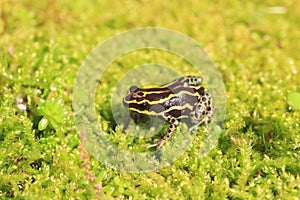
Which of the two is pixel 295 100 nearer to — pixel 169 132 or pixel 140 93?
pixel 169 132

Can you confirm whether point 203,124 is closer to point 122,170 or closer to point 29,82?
point 122,170

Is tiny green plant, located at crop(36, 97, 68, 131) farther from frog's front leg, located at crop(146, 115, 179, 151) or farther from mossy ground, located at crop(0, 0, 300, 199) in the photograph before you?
frog's front leg, located at crop(146, 115, 179, 151)

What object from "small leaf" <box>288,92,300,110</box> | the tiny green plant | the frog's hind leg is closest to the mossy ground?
the tiny green plant

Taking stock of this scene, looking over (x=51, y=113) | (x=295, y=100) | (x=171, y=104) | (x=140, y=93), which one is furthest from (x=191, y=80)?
(x=51, y=113)

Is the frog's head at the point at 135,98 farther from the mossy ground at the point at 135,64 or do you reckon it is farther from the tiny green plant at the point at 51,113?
the tiny green plant at the point at 51,113

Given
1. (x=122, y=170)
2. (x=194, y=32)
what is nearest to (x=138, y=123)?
(x=122, y=170)

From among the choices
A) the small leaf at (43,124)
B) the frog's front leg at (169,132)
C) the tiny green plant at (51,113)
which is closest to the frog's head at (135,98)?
the frog's front leg at (169,132)
